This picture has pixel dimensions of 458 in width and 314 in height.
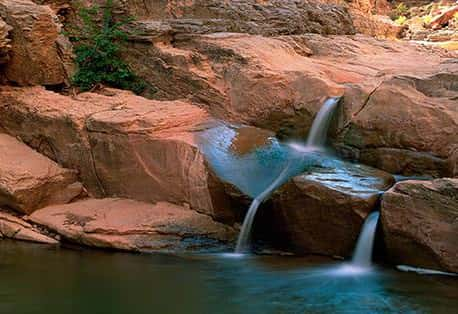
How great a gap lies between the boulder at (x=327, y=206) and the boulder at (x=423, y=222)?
29 cm

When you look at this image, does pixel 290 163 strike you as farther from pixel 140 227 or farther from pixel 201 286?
pixel 201 286

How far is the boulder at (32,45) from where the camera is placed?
9.12 meters

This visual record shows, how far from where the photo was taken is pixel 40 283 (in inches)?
237

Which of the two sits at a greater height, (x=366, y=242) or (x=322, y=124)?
(x=322, y=124)

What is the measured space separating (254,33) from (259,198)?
4.19 metres

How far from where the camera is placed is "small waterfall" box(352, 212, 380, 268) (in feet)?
21.0

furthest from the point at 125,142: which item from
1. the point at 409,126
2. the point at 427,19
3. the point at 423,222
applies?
the point at 427,19

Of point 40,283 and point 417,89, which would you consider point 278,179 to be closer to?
point 417,89

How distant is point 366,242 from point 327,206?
557 mm

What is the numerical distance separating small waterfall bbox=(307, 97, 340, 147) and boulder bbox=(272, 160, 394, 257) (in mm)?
1063

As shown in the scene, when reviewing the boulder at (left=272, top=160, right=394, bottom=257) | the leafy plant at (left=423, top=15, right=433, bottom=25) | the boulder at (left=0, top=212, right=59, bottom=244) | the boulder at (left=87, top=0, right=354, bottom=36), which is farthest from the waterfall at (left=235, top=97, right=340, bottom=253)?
the leafy plant at (left=423, top=15, right=433, bottom=25)

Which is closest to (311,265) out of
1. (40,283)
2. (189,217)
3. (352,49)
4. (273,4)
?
(189,217)

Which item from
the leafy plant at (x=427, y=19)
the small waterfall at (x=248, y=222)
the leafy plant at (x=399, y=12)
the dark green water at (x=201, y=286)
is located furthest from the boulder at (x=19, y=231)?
the leafy plant at (x=399, y=12)

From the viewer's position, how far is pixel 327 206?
657 centimetres
